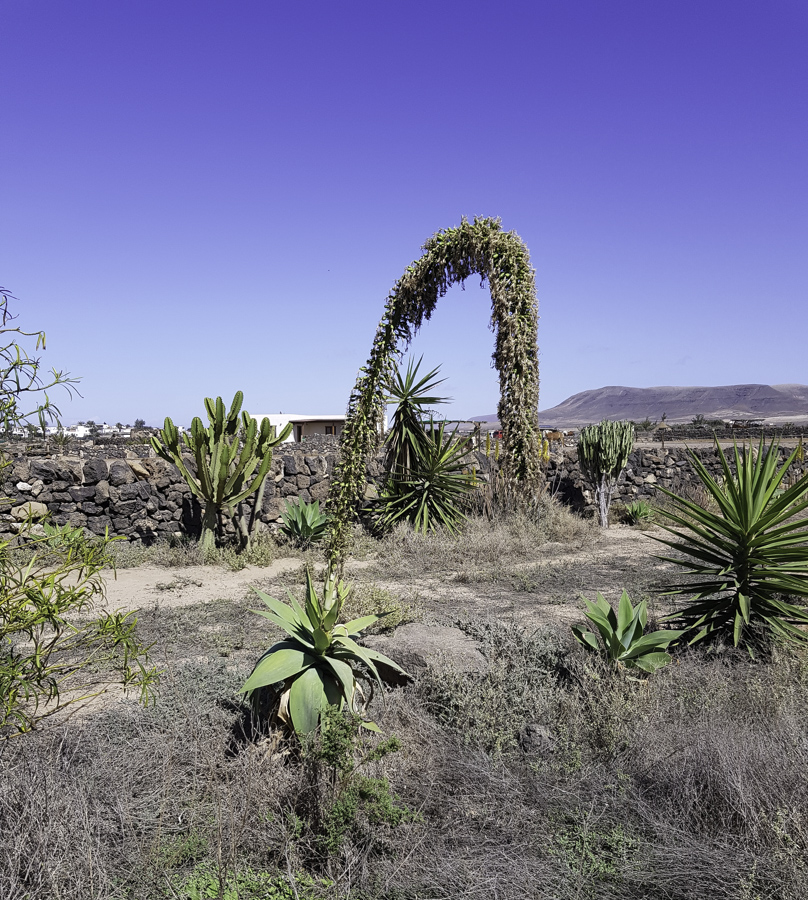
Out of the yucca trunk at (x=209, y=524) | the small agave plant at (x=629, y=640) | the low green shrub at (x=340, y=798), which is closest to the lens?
the low green shrub at (x=340, y=798)

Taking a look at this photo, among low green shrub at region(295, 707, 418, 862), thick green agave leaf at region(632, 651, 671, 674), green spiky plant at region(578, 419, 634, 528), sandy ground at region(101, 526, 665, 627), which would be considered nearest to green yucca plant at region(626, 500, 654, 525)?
green spiky plant at region(578, 419, 634, 528)

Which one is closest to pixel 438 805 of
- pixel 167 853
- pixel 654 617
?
pixel 167 853

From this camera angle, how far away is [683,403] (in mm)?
160000

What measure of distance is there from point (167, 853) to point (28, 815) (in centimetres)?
54

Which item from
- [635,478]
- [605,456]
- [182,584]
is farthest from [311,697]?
[635,478]

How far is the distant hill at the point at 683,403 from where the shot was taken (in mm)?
145750

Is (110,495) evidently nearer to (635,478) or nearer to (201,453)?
(201,453)

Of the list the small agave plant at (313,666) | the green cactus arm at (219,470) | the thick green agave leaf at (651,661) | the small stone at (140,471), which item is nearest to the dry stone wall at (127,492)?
the small stone at (140,471)

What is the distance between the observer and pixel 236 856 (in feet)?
8.11

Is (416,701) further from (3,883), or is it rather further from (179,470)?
(179,470)

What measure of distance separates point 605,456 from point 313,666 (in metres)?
9.33

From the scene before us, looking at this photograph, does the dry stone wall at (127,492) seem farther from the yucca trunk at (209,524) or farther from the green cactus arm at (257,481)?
the green cactus arm at (257,481)

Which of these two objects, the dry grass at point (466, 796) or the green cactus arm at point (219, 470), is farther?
the green cactus arm at point (219, 470)

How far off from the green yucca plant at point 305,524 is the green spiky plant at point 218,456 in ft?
2.19
